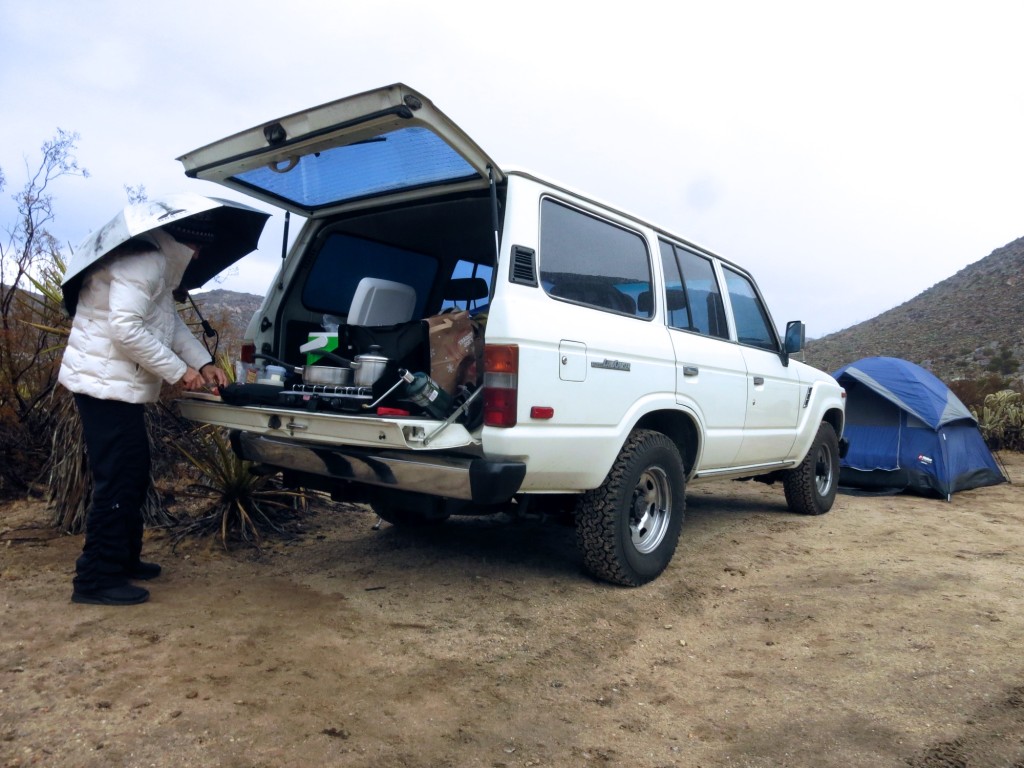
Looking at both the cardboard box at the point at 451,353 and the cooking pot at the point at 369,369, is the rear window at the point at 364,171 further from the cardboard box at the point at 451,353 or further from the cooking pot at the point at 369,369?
the cooking pot at the point at 369,369

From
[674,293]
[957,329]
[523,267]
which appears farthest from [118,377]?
[957,329]

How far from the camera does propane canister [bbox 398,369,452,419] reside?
3219mm

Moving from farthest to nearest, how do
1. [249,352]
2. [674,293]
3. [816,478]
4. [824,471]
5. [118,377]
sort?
[824,471]
[816,478]
[674,293]
[249,352]
[118,377]

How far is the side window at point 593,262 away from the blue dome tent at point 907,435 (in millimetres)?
5070

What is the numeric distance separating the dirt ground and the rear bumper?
634 mm

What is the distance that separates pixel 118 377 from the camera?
3.38 meters

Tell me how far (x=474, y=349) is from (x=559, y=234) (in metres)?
0.70

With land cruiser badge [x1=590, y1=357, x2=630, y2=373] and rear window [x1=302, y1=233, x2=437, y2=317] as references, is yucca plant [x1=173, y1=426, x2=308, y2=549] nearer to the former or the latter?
rear window [x1=302, y1=233, x2=437, y2=317]

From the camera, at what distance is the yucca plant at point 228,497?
4.64 m

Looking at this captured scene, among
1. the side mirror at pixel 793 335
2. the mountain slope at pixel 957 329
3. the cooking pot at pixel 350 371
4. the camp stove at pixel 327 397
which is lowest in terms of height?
the camp stove at pixel 327 397

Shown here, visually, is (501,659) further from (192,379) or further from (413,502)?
Result: (192,379)

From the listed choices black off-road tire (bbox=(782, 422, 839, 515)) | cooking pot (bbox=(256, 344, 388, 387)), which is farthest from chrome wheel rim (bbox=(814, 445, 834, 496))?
cooking pot (bbox=(256, 344, 388, 387))

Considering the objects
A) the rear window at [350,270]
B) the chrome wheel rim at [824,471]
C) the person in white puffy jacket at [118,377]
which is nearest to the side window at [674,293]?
the rear window at [350,270]

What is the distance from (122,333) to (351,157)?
4.26 feet
